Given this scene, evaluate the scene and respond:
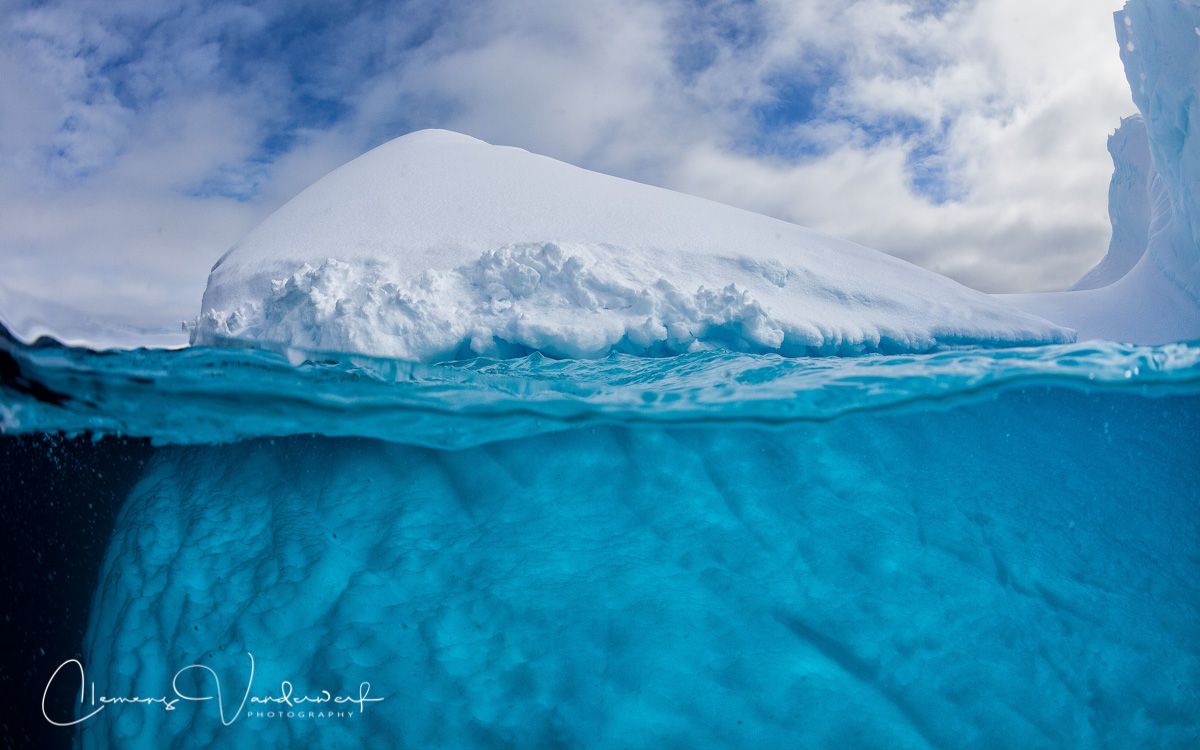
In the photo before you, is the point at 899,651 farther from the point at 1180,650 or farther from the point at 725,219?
the point at 725,219

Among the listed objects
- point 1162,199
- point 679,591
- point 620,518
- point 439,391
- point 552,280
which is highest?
point 1162,199

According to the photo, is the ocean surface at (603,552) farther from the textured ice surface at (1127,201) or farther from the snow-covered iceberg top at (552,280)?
the textured ice surface at (1127,201)

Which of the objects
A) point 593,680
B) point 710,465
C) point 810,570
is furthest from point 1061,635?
point 593,680

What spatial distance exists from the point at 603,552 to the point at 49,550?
5056 millimetres

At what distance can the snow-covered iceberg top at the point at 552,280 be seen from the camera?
22.1 feet

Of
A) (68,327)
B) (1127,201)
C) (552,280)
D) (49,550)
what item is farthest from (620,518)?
(1127,201)

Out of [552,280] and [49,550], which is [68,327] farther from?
[552,280]

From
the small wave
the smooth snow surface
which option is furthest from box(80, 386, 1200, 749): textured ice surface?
the smooth snow surface

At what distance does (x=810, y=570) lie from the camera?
5.14m

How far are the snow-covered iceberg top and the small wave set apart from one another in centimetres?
58

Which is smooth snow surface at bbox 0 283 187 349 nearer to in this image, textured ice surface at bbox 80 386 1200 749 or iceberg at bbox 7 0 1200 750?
iceberg at bbox 7 0 1200 750

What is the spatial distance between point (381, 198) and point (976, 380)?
755 centimetres

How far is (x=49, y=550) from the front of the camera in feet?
19.9

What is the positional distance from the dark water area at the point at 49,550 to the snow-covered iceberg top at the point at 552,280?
175 cm
